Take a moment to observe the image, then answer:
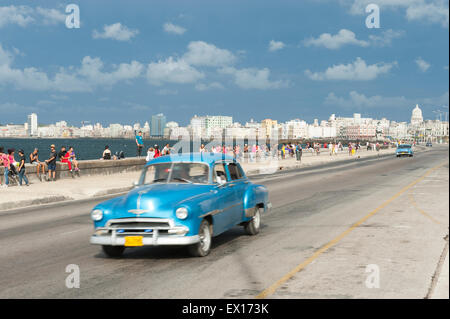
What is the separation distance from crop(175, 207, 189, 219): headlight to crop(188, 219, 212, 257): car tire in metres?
0.46

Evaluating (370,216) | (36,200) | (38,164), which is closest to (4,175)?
(38,164)

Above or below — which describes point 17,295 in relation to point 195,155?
below

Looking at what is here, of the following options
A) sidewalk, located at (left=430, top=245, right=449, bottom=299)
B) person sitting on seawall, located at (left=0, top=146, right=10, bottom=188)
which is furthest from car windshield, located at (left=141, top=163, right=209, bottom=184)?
person sitting on seawall, located at (left=0, top=146, right=10, bottom=188)

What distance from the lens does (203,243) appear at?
9.09 meters

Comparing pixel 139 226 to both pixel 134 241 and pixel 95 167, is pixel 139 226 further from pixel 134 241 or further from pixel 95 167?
pixel 95 167

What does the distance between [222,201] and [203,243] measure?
3.17 feet

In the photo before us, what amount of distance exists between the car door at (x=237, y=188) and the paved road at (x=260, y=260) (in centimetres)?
53

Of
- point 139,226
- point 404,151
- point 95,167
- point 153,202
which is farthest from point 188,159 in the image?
point 404,151

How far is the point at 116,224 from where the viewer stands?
8.67 m

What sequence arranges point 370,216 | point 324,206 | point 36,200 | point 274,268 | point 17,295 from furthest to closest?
point 36,200 → point 324,206 → point 370,216 → point 274,268 → point 17,295

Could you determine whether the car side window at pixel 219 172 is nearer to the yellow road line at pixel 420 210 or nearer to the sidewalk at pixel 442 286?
the sidewalk at pixel 442 286

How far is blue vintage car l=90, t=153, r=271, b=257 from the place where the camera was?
27.9 feet
